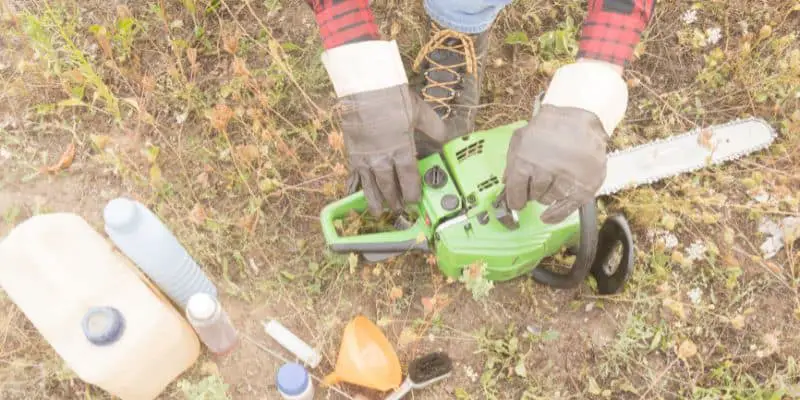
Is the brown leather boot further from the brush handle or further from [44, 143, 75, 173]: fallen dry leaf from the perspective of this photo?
[44, 143, 75, 173]: fallen dry leaf

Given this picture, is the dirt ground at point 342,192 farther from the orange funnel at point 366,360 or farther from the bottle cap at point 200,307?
the bottle cap at point 200,307

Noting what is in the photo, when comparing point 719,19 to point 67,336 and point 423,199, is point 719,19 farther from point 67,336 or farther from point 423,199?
point 67,336

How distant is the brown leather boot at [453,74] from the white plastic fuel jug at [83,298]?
47.7 inches

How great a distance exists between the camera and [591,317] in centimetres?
243

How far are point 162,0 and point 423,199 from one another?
148 centimetres

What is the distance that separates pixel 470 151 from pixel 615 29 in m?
0.55

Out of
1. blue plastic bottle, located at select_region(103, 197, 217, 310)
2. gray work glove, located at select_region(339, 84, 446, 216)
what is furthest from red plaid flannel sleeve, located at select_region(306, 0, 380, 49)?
blue plastic bottle, located at select_region(103, 197, 217, 310)

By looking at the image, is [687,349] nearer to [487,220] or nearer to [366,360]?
[487,220]

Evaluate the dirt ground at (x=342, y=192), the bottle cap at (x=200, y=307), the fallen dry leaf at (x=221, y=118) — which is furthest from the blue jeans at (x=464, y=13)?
the bottle cap at (x=200, y=307)

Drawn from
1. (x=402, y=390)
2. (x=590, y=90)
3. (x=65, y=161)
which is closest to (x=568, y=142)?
(x=590, y=90)

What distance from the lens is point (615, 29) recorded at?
77.8 inches

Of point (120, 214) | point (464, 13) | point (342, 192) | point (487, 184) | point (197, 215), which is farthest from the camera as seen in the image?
point (342, 192)

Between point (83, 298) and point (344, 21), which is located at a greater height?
point (344, 21)

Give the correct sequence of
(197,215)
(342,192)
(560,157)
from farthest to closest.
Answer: (342,192) → (197,215) → (560,157)
